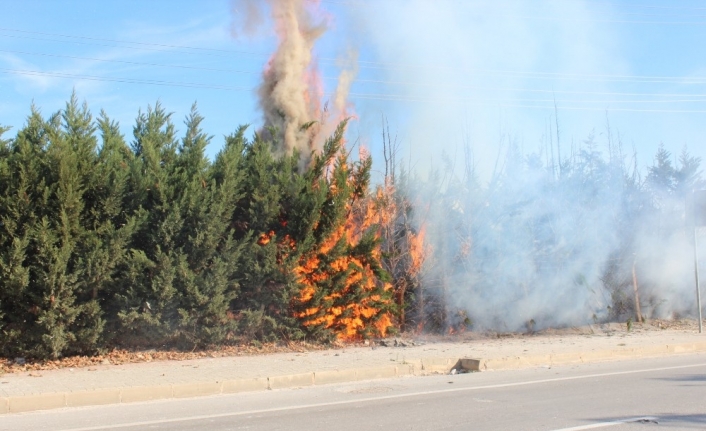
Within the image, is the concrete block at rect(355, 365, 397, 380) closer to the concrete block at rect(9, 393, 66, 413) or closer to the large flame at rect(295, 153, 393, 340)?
the large flame at rect(295, 153, 393, 340)

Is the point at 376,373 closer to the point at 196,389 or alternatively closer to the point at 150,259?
the point at 196,389

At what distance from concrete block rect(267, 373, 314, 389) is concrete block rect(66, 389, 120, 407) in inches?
84.1

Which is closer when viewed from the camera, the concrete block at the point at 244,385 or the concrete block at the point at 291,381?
the concrete block at the point at 244,385

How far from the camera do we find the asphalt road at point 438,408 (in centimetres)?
708

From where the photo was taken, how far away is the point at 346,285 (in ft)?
42.6

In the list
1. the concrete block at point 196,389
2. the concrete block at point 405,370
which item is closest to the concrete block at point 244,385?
the concrete block at point 196,389

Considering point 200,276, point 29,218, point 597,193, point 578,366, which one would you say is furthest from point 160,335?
point 597,193

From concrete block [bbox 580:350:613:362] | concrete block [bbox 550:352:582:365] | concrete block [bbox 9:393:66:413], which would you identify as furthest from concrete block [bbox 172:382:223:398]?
concrete block [bbox 580:350:613:362]

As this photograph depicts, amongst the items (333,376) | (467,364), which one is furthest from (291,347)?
(467,364)

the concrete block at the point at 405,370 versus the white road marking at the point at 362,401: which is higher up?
the concrete block at the point at 405,370

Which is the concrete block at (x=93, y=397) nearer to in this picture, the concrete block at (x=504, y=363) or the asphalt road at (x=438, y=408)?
the asphalt road at (x=438, y=408)

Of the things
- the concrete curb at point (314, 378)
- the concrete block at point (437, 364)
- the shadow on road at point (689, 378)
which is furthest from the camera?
the concrete block at point (437, 364)

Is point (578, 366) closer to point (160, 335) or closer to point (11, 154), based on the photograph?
point (160, 335)

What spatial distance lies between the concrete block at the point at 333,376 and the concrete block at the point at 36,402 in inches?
138
